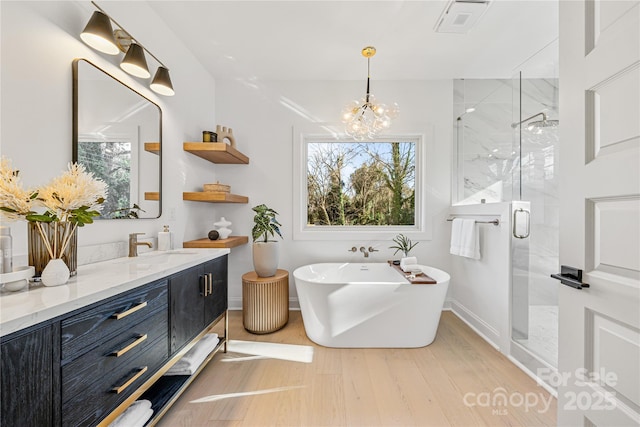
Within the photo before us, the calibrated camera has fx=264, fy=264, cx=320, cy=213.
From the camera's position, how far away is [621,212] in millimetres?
732

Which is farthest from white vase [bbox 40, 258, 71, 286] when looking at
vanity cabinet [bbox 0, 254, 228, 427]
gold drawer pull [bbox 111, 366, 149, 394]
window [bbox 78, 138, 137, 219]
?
window [bbox 78, 138, 137, 219]

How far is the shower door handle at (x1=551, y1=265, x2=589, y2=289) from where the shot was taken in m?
0.84

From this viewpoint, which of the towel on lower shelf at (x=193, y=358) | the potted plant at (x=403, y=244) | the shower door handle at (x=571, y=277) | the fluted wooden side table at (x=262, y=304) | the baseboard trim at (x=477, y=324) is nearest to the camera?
the shower door handle at (x=571, y=277)

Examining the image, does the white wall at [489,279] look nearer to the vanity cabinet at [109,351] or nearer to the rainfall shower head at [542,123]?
the rainfall shower head at [542,123]

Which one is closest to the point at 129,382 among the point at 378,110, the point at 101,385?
the point at 101,385

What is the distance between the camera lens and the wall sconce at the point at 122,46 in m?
1.41

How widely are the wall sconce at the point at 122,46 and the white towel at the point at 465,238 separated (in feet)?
9.23

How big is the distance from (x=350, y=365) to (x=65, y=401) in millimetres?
1627

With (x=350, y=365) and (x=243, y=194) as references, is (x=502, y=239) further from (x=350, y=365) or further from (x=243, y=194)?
(x=243, y=194)

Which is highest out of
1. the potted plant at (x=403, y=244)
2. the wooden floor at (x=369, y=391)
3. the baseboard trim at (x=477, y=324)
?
the potted plant at (x=403, y=244)

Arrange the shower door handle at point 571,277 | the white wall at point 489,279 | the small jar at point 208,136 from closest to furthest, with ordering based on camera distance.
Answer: the shower door handle at point 571,277 < the white wall at point 489,279 < the small jar at point 208,136

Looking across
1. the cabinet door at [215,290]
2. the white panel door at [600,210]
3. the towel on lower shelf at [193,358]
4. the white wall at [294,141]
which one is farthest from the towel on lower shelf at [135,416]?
the white wall at [294,141]

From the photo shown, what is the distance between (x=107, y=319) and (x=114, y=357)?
16 cm

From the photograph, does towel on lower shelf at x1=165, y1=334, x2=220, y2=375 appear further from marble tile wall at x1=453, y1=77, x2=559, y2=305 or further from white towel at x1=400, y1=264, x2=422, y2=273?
marble tile wall at x1=453, y1=77, x2=559, y2=305
